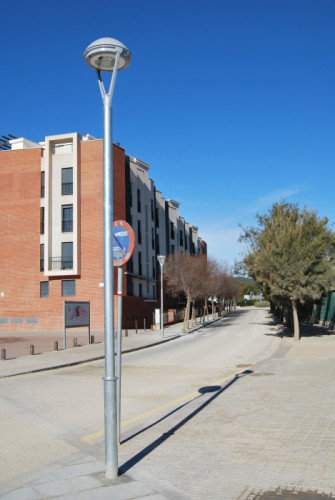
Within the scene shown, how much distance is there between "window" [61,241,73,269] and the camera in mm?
40094

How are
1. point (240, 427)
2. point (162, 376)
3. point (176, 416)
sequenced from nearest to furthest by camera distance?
point (240, 427) < point (176, 416) < point (162, 376)

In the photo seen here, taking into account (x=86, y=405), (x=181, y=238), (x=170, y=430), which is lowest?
(x=86, y=405)

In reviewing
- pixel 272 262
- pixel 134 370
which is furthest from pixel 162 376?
pixel 272 262

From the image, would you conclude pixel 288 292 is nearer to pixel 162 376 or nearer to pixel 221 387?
pixel 162 376

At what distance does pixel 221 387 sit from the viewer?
10547 mm

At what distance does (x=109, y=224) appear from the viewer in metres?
4.85

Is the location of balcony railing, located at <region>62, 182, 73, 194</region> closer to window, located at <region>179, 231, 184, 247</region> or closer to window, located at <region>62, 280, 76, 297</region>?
window, located at <region>62, 280, 76, 297</region>

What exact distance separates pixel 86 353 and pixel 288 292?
10544 millimetres

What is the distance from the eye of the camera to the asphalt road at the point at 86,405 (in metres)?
5.82

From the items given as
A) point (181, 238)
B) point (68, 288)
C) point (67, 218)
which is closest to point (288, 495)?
point (68, 288)

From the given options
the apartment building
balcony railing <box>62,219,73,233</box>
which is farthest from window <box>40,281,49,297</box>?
balcony railing <box>62,219,73,233</box>

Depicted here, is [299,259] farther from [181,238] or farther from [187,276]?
[181,238]

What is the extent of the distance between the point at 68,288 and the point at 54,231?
5327 mm

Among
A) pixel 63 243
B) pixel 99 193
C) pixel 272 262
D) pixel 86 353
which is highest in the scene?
pixel 99 193
